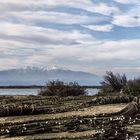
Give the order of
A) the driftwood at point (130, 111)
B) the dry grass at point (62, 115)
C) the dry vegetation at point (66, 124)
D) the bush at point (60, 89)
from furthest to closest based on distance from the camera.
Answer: the bush at point (60, 89), the driftwood at point (130, 111), the dry grass at point (62, 115), the dry vegetation at point (66, 124)

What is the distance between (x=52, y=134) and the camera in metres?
24.4

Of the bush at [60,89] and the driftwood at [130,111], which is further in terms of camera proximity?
the bush at [60,89]

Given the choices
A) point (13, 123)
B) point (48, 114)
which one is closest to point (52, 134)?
point (13, 123)

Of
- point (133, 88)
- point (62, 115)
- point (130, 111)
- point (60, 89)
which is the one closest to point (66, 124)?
point (62, 115)

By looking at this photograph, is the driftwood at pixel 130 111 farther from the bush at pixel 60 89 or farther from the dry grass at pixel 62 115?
the bush at pixel 60 89

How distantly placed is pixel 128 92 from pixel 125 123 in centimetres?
2365

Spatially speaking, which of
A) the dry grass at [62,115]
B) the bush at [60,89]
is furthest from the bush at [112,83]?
the dry grass at [62,115]

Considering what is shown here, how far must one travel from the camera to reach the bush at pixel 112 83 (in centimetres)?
6031

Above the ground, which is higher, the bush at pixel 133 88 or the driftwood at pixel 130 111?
the bush at pixel 133 88

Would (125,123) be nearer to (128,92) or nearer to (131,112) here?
(131,112)

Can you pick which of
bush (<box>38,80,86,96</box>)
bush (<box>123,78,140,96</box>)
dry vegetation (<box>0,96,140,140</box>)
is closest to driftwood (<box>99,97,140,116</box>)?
dry vegetation (<box>0,96,140,140</box>)

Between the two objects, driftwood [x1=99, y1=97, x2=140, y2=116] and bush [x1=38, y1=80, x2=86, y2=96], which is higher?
bush [x1=38, y1=80, x2=86, y2=96]

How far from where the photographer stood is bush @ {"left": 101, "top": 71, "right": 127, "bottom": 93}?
60.3m

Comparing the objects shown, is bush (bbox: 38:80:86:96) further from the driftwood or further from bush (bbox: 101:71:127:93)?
the driftwood
